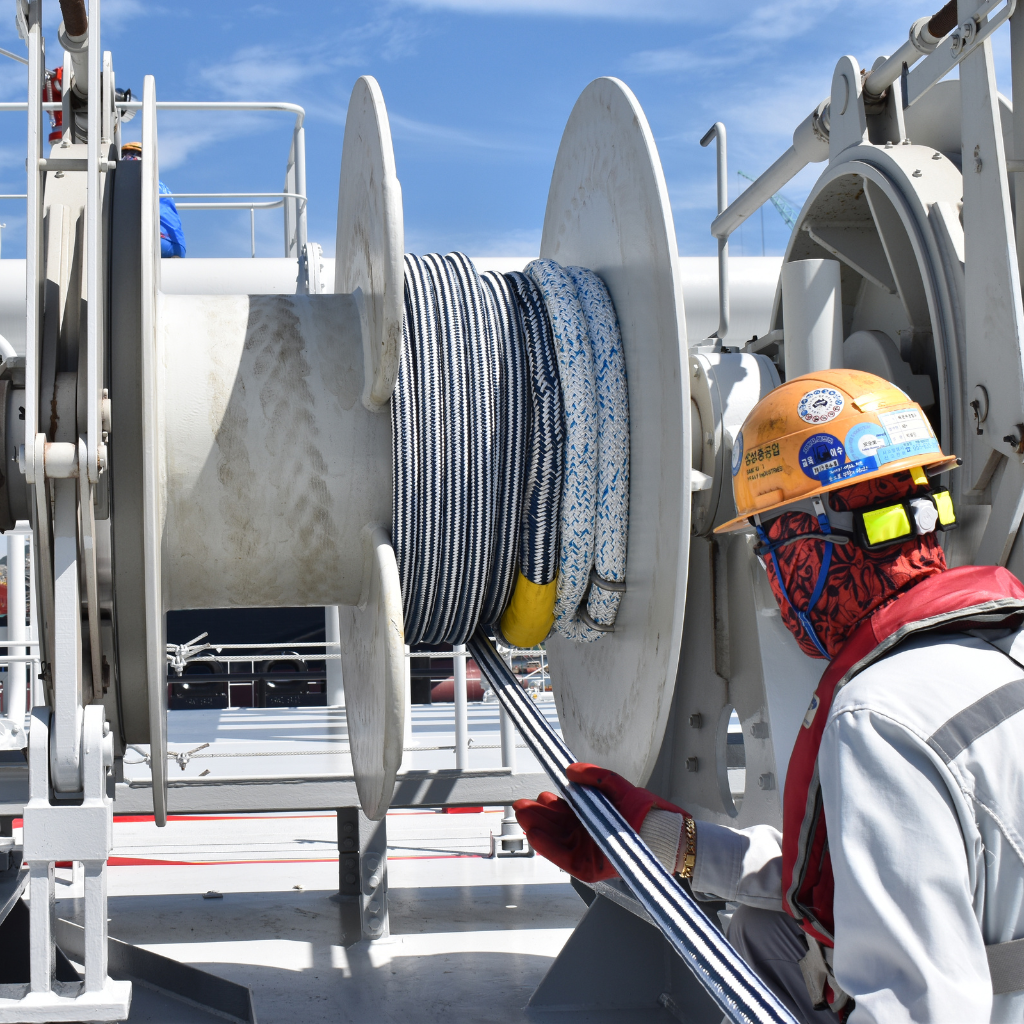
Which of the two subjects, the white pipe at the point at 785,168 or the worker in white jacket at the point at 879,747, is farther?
the white pipe at the point at 785,168

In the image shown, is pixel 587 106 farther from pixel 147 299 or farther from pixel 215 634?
pixel 215 634

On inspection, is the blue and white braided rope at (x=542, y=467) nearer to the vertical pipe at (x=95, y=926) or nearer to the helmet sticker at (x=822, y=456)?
the helmet sticker at (x=822, y=456)

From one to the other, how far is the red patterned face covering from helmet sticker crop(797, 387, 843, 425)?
158 mm

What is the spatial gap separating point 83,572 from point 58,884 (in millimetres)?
3694

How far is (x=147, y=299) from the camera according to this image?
7.26ft

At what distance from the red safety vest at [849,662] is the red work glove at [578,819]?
0.48 meters

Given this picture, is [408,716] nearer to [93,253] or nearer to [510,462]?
[510,462]

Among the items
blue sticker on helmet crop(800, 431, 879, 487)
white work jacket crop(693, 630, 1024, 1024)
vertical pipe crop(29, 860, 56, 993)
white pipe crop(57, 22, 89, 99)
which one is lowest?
vertical pipe crop(29, 860, 56, 993)

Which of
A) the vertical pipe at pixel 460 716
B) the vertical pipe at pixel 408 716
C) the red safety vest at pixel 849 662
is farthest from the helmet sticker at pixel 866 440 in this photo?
the vertical pipe at pixel 460 716

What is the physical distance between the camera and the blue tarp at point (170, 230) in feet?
21.6

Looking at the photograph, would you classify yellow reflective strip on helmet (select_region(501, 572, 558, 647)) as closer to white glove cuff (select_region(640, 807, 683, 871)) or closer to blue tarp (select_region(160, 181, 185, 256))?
white glove cuff (select_region(640, 807, 683, 871))

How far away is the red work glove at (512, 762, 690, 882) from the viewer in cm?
238

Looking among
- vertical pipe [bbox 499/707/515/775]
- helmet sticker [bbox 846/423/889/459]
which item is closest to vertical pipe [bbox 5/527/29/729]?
vertical pipe [bbox 499/707/515/775]

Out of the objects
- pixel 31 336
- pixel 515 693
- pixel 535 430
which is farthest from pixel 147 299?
pixel 515 693
